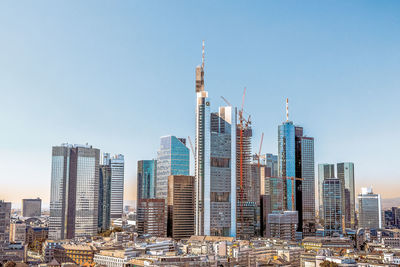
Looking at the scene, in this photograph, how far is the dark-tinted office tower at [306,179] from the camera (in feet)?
545

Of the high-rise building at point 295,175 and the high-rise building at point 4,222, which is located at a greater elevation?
the high-rise building at point 295,175

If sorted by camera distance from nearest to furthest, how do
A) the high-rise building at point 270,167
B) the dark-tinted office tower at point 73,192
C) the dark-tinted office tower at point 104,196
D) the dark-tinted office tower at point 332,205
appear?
the dark-tinted office tower at point 73,192
the dark-tinted office tower at point 104,196
the dark-tinted office tower at point 332,205
the high-rise building at point 270,167

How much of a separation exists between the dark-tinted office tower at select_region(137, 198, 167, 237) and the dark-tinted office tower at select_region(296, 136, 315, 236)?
174 ft

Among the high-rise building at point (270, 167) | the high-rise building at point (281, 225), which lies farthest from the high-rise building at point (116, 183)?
the high-rise building at point (281, 225)

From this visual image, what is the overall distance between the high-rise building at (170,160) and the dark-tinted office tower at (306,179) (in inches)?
1654

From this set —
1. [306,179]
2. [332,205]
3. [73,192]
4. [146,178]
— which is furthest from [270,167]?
[73,192]

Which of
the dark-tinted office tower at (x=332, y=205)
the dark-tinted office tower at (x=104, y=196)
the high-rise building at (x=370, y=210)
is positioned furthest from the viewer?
the high-rise building at (x=370, y=210)

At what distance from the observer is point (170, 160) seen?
14525cm

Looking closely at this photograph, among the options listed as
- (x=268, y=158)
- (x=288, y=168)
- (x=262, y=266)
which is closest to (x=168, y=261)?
(x=262, y=266)

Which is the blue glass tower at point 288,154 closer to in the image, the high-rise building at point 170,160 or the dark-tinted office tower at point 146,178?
the high-rise building at point 170,160

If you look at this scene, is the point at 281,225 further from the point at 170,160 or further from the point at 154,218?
the point at 170,160

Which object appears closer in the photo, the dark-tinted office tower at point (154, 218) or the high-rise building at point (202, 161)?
the high-rise building at point (202, 161)

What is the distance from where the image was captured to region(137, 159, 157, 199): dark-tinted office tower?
183 m

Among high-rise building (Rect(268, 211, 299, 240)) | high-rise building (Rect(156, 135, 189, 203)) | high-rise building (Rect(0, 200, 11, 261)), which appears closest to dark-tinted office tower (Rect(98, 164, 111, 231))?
high-rise building (Rect(156, 135, 189, 203))
